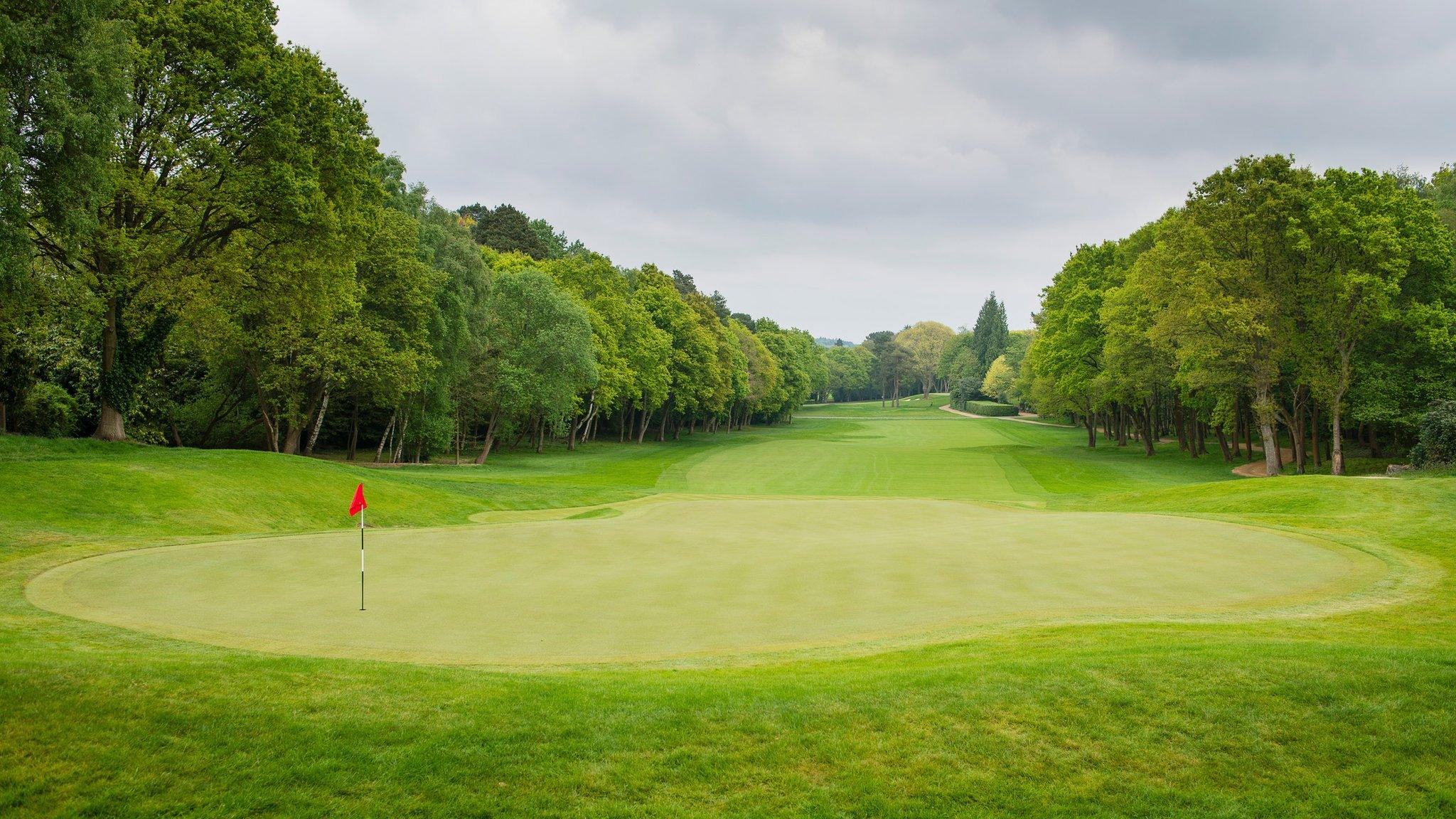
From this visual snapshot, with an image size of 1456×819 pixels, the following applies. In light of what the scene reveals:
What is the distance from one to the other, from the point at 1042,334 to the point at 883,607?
200 ft

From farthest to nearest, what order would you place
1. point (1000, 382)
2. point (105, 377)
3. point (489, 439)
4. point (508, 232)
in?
point (1000, 382), point (508, 232), point (489, 439), point (105, 377)

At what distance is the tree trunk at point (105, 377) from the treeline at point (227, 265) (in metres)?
0.08

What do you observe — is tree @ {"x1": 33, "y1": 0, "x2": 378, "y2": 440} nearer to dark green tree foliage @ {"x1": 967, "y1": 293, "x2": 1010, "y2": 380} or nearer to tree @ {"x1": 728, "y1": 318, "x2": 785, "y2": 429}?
tree @ {"x1": 728, "y1": 318, "x2": 785, "y2": 429}

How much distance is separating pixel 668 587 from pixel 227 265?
70.1 ft

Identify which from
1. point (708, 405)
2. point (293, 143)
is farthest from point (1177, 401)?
point (293, 143)

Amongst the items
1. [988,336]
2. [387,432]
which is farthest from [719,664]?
[988,336]

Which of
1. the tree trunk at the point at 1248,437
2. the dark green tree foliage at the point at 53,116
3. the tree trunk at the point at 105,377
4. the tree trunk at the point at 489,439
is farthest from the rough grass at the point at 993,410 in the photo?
the dark green tree foliage at the point at 53,116

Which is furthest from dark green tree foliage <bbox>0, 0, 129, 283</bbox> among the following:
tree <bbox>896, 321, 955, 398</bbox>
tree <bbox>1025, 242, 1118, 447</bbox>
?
tree <bbox>896, 321, 955, 398</bbox>

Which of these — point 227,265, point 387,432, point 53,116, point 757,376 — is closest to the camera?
point 53,116

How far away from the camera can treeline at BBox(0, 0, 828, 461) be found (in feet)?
63.7

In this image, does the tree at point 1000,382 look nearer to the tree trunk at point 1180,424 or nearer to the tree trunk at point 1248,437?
the tree trunk at point 1180,424

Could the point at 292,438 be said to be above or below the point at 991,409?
below

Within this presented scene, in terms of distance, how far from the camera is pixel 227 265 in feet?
83.9

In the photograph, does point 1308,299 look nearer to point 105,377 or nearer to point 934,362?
point 105,377
